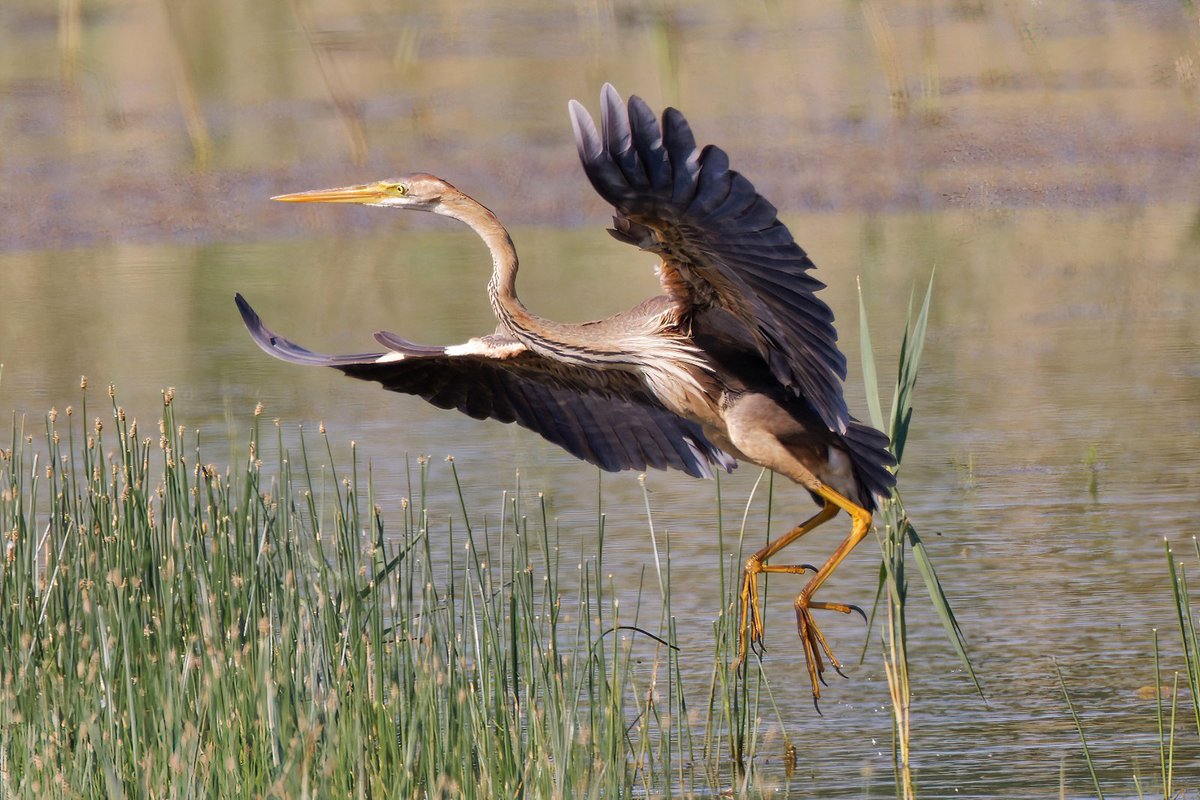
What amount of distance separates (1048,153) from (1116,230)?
1.26 metres

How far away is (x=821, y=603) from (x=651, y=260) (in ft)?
28.5

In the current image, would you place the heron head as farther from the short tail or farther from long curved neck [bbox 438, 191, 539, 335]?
the short tail

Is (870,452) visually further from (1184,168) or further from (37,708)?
(1184,168)

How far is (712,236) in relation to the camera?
15.6 feet

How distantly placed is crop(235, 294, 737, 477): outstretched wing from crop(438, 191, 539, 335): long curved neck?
14 centimetres

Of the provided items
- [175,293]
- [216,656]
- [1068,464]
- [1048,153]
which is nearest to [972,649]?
[1068,464]

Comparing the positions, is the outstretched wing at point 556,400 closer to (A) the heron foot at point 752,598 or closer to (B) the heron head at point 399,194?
(B) the heron head at point 399,194

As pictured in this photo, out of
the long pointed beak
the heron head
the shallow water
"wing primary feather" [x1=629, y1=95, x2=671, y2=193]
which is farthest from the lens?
the shallow water

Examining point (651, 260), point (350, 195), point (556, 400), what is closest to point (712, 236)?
point (556, 400)

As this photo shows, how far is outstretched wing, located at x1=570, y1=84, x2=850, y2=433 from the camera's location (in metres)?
4.38

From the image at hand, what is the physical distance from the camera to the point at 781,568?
5.45 metres

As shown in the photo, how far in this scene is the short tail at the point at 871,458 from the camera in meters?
5.39

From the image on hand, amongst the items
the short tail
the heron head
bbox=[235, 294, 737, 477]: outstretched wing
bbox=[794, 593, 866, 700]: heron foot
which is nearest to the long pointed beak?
the heron head

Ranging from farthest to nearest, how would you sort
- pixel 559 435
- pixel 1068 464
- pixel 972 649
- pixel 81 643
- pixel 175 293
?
1. pixel 175 293
2. pixel 1068 464
3. pixel 972 649
4. pixel 559 435
5. pixel 81 643
